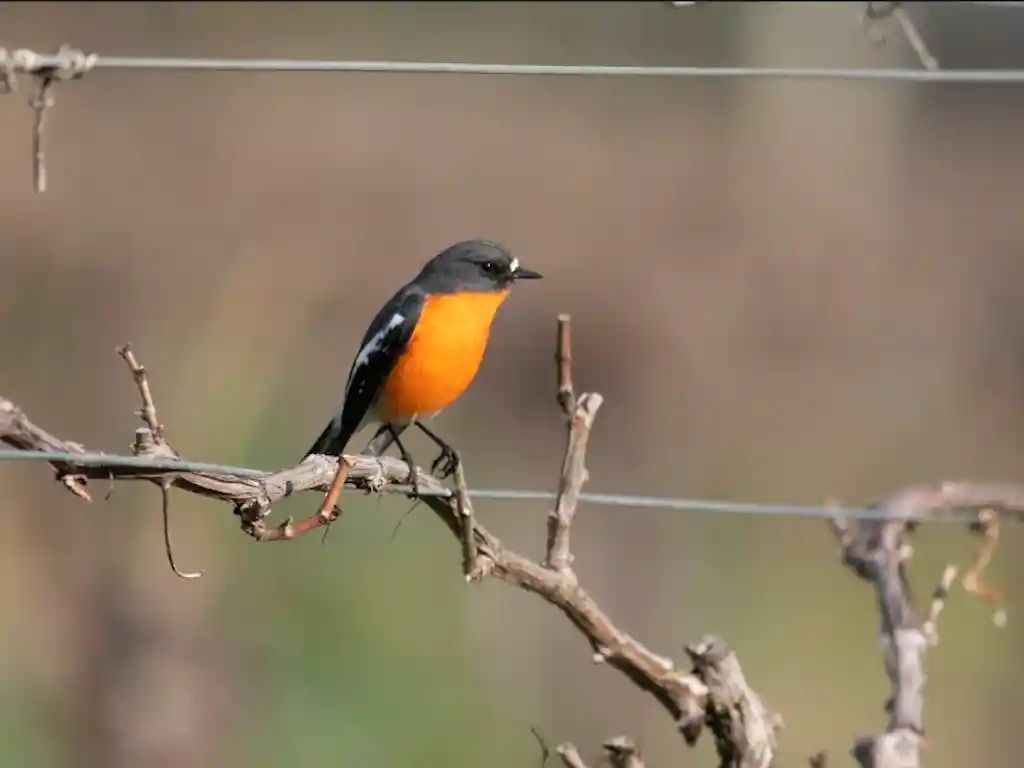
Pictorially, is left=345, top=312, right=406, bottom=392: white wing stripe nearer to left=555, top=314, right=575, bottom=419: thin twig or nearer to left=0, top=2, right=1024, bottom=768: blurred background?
left=555, top=314, right=575, bottom=419: thin twig

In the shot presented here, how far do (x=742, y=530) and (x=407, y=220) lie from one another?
7.41 feet

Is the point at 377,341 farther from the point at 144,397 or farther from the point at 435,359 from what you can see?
the point at 144,397

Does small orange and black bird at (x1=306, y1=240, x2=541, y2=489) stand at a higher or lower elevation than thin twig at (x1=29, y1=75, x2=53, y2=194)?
lower

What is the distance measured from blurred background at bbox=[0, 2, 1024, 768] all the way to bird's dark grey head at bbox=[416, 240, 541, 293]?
2.95 ft

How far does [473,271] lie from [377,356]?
241mm

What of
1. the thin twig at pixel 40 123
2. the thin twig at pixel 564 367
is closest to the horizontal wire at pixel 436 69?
the thin twig at pixel 40 123

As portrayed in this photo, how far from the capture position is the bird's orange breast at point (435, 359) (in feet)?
9.53

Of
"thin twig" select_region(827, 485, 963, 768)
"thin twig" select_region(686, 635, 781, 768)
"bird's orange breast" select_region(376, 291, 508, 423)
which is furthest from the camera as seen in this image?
"bird's orange breast" select_region(376, 291, 508, 423)

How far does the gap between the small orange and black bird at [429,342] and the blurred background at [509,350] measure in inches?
37.4

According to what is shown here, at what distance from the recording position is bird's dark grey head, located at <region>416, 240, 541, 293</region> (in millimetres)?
2926

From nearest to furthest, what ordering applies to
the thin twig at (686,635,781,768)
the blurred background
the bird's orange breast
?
the thin twig at (686,635,781,768) → the bird's orange breast → the blurred background

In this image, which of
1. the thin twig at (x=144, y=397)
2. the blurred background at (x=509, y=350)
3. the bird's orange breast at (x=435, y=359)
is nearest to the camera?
the thin twig at (x=144, y=397)

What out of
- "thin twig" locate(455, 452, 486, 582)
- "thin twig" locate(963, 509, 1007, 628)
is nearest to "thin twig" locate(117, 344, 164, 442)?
"thin twig" locate(455, 452, 486, 582)

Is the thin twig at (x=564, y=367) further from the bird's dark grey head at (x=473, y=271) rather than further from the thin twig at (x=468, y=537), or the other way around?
the bird's dark grey head at (x=473, y=271)
